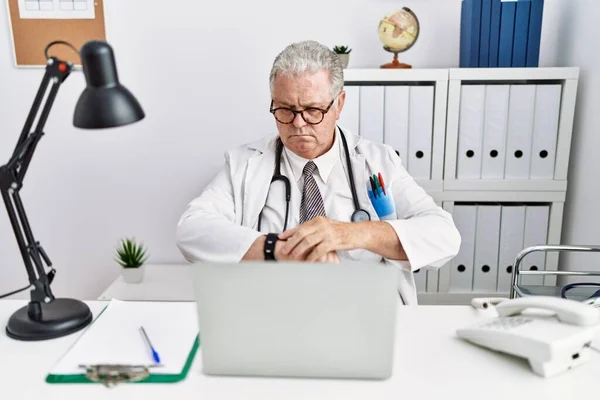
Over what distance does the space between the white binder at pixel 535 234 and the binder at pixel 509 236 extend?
0.08 feet

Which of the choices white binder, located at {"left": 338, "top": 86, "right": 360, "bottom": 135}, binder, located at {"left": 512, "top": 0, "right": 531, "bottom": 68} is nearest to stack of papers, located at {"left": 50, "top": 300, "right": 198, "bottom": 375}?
white binder, located at {"left": 338, "top": 86, "right": 360, "bottom": 135}

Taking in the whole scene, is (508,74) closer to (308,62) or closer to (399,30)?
(399,30)

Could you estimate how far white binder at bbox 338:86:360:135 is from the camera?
1.92m

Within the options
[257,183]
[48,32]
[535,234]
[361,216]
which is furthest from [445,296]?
[48,32]

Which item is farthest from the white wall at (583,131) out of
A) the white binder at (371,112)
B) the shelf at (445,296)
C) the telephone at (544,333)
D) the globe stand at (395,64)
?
the telephone at (544,333)

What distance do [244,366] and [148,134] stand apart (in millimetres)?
1688

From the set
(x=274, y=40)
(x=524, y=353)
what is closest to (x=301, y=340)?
(x=524, y=353)

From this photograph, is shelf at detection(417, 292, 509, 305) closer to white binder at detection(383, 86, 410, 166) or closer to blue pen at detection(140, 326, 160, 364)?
white binder at detection(383, 86, 410, 166)

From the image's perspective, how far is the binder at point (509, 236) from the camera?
2010 millimetres

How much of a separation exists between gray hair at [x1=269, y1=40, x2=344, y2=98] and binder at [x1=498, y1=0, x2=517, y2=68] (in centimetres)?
84

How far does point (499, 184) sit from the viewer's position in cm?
198

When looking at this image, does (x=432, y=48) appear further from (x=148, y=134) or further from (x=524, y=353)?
(x=524, y=353)

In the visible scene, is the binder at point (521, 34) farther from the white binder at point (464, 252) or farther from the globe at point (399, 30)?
the white binder at point (464, 252)

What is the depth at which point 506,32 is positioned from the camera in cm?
191
